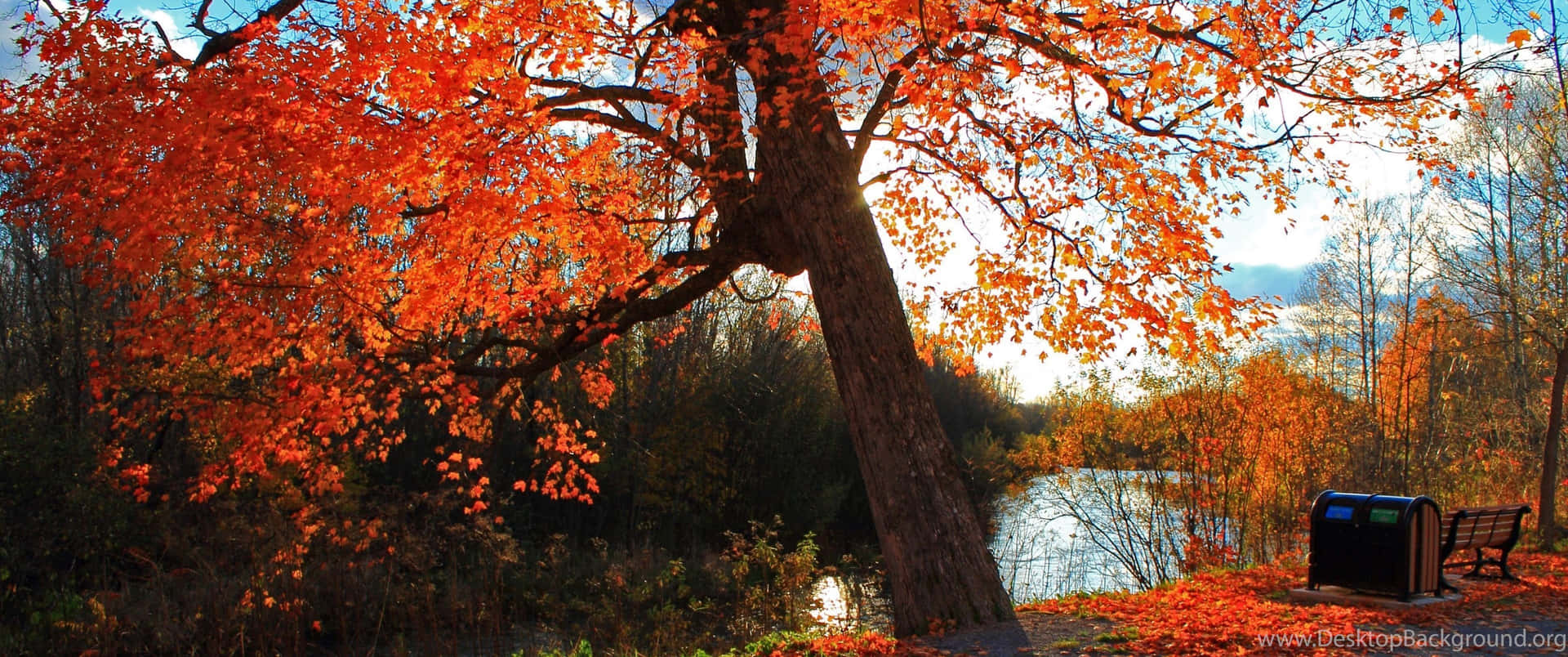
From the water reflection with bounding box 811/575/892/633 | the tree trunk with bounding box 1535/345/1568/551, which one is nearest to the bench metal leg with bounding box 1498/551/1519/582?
the tree trunk with bounding box 1535/345/1568/551

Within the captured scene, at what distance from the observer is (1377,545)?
23.7ft

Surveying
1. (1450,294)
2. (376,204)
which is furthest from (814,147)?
(1450,294)

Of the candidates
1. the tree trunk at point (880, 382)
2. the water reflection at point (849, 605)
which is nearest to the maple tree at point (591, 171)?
the tree trunk at point (880, 382)

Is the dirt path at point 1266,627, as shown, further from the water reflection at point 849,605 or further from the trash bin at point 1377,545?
the water reflection at point 849,605

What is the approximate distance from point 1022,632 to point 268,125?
602 centimetres

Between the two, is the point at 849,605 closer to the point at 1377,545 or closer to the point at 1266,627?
the point at 1377,545

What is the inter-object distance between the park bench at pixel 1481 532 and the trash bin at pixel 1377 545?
514mm

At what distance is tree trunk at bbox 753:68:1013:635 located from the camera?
6336mm

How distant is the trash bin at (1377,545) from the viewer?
7.09 meters

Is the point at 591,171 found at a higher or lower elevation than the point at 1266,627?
higher

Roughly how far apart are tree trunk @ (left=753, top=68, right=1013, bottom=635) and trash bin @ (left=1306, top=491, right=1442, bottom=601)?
294 centimetres

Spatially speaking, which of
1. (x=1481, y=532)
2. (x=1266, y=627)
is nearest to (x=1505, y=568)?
(x=1481, y=532)

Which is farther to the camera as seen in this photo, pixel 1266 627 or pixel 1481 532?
pixel 1481 532

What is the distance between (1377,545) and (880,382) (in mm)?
4045
